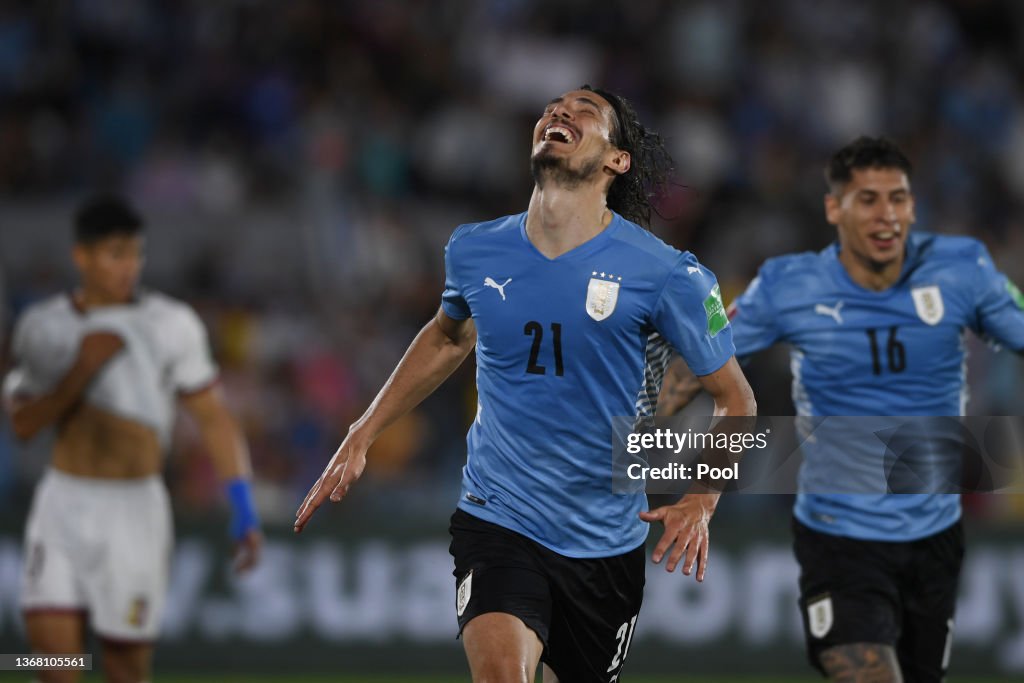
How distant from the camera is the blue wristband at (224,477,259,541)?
7656mm

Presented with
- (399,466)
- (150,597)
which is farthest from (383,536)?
(150,597)

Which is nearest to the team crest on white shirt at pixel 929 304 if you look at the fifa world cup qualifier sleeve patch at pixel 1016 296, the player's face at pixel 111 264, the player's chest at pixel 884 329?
the player's chest at pixel 884 329

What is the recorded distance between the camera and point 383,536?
442 inches

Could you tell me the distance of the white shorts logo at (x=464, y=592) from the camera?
Answer: 5.33 metres

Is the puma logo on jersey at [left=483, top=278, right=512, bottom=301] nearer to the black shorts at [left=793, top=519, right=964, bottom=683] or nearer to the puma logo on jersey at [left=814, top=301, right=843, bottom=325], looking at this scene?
the puma logo on jersey at [left=814, top=301, right=843, bottom=325]

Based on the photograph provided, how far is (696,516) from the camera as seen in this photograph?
5059 mm

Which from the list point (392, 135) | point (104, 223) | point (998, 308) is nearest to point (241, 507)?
point (104, 223)

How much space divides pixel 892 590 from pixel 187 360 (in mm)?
3727

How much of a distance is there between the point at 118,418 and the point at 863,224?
384cm

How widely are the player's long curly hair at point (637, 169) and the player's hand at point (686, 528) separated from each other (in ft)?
4.67

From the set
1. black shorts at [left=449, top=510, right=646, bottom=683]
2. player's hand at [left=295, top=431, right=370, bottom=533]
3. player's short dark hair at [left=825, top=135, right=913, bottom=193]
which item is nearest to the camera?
black shorts at [left=449, top=510, right=646, bottom=683]

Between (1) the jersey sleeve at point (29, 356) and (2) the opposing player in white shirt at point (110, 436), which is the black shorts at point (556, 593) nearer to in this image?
(2) the opposing player in white shirt at point (110, 436)

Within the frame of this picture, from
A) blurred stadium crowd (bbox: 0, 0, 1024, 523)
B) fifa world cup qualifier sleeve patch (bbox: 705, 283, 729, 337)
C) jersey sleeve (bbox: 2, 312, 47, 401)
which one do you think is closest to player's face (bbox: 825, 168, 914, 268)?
fifa world cup qualifier sleeve patch (bbox: 705, 283, 729, 337)

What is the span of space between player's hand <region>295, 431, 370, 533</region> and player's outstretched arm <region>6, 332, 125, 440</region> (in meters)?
2.42
